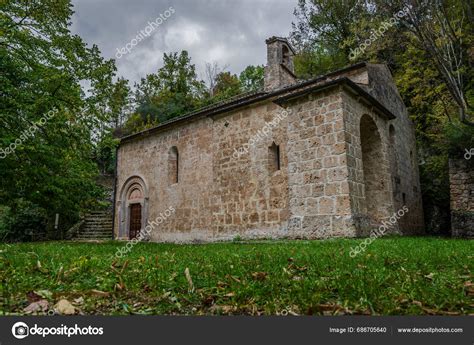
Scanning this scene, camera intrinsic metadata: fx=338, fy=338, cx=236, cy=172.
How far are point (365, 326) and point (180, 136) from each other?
42.5ft

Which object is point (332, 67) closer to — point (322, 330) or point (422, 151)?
point (422, 151)

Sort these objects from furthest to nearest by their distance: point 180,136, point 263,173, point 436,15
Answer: point 180,136
point 263,173
point 436,15

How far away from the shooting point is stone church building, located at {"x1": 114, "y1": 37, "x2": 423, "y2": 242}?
8688mm

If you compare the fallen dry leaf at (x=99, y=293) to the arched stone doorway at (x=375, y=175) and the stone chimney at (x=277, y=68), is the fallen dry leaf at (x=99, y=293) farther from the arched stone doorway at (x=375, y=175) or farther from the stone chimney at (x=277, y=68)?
the stone chimney at (x=277, y=68)

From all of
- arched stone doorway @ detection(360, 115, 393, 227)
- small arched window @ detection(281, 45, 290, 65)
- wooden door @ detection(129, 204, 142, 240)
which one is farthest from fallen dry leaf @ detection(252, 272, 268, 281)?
wooden door @ detection(129, 204, 142, 240)

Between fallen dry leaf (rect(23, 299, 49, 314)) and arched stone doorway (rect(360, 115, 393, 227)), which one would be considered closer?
fallen dry leaf (rect(23, 299, 49, 314))

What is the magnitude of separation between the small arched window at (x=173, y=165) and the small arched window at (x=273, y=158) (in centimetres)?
512

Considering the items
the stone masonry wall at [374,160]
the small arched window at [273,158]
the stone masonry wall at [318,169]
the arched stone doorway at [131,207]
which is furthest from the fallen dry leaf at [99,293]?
the arched stone doorway at [131,207]

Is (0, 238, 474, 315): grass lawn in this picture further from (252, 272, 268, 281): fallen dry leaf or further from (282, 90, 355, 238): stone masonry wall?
(282, 90, 355, 238): stone masonry wall

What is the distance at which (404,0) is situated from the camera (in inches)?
397

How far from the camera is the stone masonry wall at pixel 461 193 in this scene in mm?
10859

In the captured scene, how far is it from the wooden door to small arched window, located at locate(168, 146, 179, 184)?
2.69 m

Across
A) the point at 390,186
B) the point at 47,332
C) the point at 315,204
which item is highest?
the point at 390,186

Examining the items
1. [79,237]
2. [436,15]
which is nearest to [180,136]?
[79,237]
